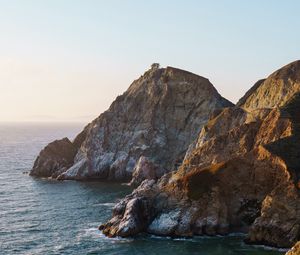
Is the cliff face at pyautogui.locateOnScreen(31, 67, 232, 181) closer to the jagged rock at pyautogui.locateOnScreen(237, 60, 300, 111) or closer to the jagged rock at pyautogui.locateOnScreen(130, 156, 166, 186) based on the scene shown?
the jagged rock at pyautogui.locateOnScreen(130, 156, 166, 186)

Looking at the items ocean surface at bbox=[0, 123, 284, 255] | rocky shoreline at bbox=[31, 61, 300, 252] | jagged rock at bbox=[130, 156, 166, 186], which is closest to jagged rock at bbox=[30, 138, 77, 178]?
rocky shoreline at bbox=[31, 61, 300, 252]

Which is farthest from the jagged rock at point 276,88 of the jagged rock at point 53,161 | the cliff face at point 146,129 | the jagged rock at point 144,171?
the jagged rock at point 53,161

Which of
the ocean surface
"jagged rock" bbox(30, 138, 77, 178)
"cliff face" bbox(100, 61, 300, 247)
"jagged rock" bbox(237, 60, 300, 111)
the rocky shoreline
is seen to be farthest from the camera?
"jagged rock" bbox(30, 138, 77, 178)

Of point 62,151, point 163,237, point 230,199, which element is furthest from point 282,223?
point 62,151

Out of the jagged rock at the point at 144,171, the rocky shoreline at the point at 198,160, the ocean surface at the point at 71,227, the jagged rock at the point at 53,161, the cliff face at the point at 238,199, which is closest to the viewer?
the ocean surface at the point at 71,227

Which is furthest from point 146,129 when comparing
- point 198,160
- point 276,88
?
point 198,160

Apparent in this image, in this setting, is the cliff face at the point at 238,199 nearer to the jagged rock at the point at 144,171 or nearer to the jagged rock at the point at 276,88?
the jagged rock at the point at 276,88
